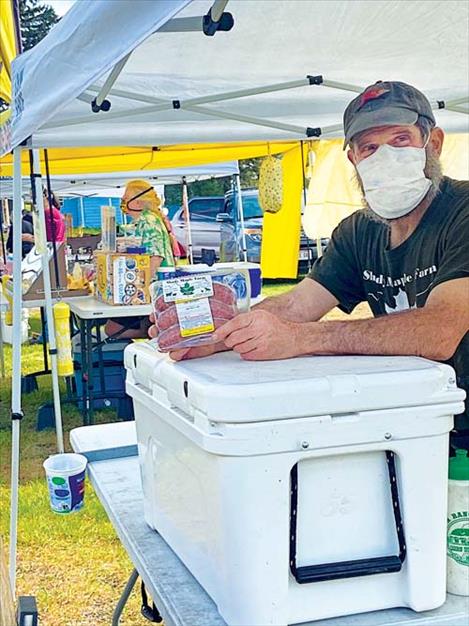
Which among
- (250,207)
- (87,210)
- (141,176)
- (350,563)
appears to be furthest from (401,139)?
(87,210)

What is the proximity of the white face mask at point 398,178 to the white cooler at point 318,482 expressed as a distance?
0.63 metres

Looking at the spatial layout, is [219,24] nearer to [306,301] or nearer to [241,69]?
[306,301]

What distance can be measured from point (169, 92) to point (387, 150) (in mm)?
1763

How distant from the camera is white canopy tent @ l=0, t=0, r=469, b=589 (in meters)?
1.98

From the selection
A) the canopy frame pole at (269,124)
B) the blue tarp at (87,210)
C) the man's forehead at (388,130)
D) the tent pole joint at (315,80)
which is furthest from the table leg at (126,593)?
the blue tarp at (87,210)

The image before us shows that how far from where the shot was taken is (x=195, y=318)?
4.60 ft

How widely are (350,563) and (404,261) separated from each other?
83 centimetres

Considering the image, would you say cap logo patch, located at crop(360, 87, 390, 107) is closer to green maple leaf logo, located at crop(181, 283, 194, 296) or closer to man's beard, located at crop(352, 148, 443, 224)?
man's beard, located at crop(352, 148, 443, 224)

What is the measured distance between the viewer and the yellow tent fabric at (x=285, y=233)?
373 inches

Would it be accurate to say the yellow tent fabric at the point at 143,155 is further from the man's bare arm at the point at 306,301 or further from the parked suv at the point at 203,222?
the parked suv at the point at 203,222

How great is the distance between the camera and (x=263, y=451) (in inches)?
45.4

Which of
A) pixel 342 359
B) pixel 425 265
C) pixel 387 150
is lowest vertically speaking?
pixel 342 359

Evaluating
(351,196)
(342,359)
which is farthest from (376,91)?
(351,196)

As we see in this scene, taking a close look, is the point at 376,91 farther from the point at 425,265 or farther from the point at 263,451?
the point at 263,451
